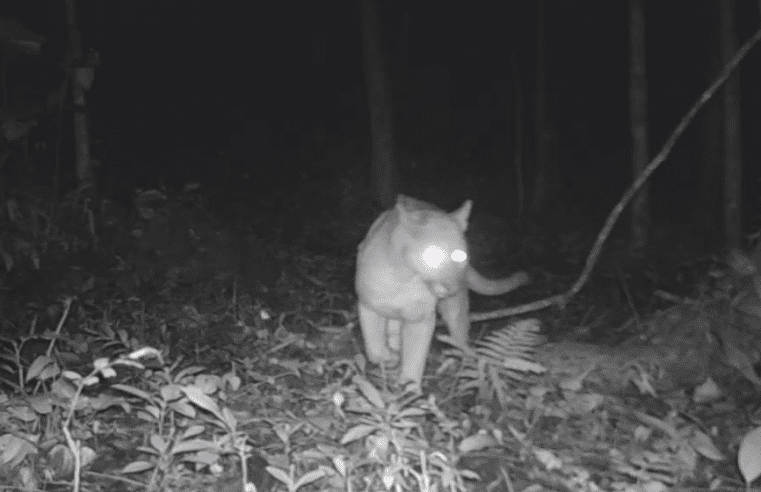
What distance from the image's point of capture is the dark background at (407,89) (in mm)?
16531

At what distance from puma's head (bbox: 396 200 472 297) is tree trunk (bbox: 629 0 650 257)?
5.27m

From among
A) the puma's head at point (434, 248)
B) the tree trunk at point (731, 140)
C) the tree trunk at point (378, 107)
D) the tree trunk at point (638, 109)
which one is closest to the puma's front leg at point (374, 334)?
the puma's head at point (434, 248)

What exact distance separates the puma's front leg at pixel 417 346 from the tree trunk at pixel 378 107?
6.40 metres

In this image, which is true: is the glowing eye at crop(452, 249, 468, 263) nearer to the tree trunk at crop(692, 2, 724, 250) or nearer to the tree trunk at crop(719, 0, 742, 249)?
the tree trunk at crop(719, 0, 742, 249)

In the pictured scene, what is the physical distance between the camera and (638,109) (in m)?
10.2

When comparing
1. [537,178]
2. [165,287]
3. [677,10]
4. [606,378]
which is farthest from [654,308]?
[677,10]

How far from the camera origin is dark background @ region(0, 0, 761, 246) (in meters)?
16.5

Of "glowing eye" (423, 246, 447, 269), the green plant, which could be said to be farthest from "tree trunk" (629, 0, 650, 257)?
the green plant

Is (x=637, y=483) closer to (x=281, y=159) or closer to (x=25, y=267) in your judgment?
(x=25, y=267)

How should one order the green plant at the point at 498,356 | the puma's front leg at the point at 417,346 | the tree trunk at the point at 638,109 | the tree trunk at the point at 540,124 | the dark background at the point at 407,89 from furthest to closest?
1. the dark background at the point at 407,89
2. the tree trunk at the point at 540,124
3. the tree trunk at the point at 638,109
4. the puma's front leg at the point at 417,346
5. the green plant at the point at 498,356

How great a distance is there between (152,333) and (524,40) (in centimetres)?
1488

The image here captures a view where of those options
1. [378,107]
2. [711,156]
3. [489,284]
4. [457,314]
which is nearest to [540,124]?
[711,156]

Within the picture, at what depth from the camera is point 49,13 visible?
39.5 feet

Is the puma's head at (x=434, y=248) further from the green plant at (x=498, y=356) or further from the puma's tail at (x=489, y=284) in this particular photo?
the puma's tail at (x=489, y=284)
